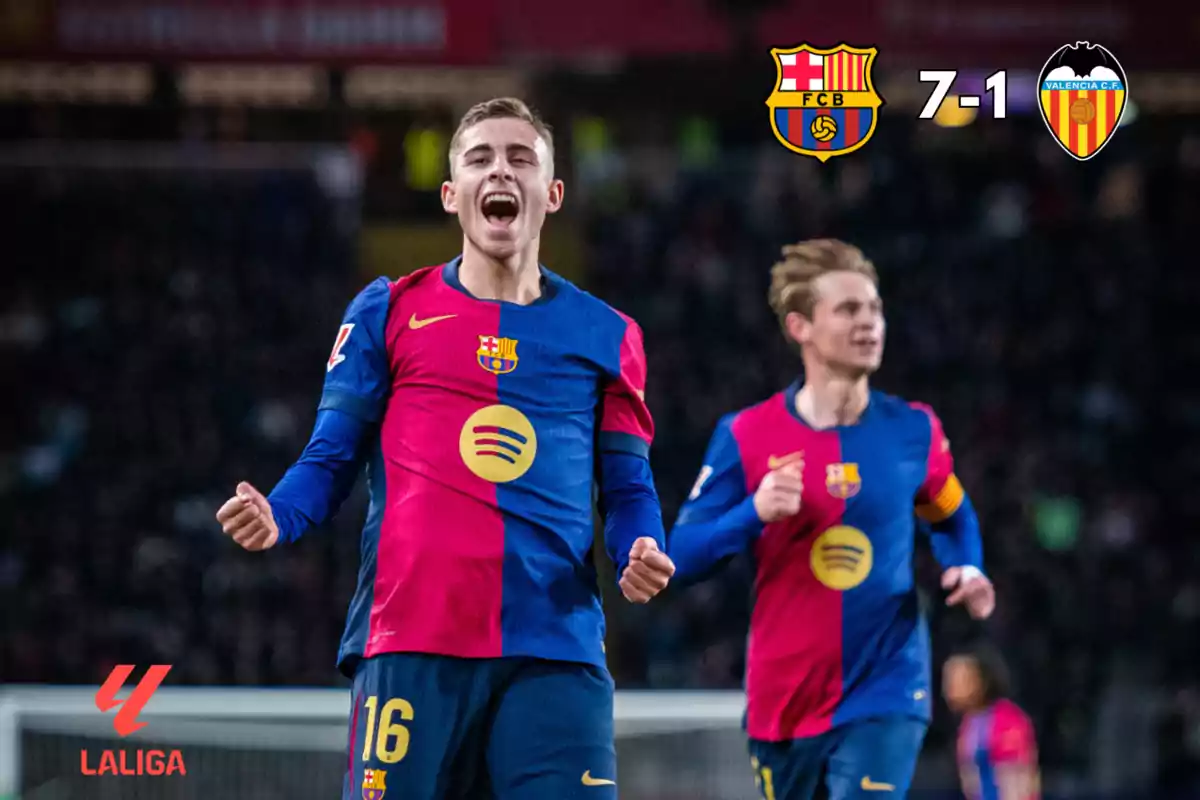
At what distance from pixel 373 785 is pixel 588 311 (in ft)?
3.55

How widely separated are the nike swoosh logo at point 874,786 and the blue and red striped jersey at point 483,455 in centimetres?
149

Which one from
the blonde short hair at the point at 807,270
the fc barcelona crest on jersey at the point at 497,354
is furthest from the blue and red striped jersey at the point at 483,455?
the blonde short hair at the point at 807,270

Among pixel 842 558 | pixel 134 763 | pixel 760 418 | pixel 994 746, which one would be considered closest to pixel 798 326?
pixel 760 418

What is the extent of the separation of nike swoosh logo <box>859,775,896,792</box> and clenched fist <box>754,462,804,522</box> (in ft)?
2.50

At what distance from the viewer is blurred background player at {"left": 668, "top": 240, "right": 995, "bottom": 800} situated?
476cm

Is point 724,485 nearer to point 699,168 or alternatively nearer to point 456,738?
point 456,738

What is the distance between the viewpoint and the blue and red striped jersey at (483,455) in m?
3.31

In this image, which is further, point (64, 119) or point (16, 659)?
point (64, 119)

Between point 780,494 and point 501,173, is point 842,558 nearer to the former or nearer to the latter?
point 780,494

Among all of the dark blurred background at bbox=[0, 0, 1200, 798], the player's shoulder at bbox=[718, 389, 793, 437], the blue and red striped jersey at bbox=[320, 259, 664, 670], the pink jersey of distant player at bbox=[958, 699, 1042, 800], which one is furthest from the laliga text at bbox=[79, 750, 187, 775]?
the dark blurred background at bbox=[0, 0, 1200, 798]

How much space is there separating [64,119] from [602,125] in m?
6.59

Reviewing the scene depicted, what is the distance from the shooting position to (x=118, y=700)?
6516mm

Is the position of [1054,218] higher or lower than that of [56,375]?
higher

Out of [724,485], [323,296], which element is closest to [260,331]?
[323,296]
